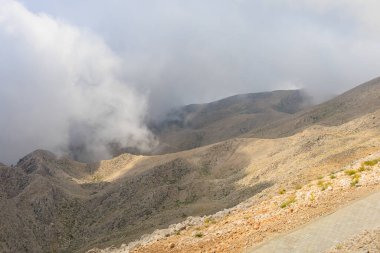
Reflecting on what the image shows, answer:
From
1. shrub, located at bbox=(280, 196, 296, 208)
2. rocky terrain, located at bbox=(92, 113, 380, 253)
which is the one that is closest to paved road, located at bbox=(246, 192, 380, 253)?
rocky terrain, located at bbox=(92, 113, 380, 253)

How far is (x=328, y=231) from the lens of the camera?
2056 centimetres

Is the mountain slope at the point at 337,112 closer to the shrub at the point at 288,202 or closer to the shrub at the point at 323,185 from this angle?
the shrub at the point at 323,185

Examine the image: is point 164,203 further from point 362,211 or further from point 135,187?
point 362,211

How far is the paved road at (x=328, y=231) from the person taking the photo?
1948cm

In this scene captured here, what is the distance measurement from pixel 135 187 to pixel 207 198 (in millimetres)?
28075

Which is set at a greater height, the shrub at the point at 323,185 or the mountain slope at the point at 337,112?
the mountain slope at the point at 337,112

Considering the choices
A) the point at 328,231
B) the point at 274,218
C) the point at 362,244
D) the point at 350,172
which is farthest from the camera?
the point at 350,172

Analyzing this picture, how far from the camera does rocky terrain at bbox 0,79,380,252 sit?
26156 mm

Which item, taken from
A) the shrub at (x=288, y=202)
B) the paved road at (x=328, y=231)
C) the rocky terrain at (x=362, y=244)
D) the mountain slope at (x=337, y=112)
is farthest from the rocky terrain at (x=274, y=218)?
the mountain slope at (x=337, y=112)

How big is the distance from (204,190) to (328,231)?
6498 cm

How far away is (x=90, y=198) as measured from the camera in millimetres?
110688

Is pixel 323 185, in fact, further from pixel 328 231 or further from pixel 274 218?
pixel 328 231

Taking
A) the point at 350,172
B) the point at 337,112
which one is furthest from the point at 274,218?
the point at 337,112

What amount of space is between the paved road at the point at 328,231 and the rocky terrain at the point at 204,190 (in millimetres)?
1493
